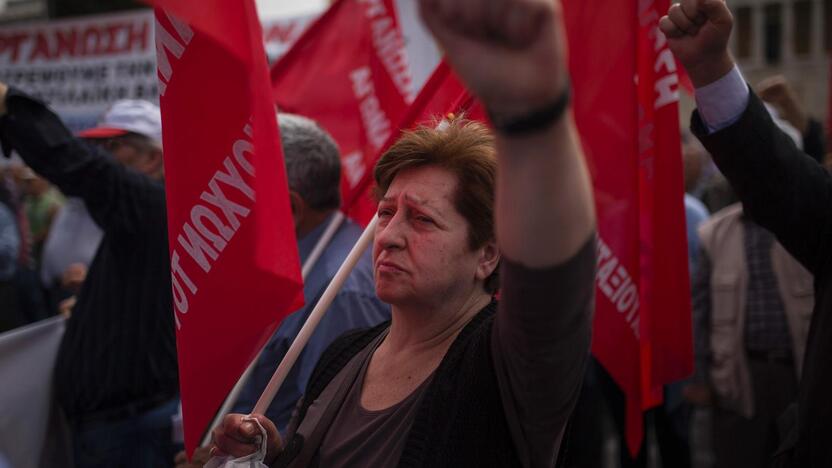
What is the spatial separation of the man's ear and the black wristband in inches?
28.9

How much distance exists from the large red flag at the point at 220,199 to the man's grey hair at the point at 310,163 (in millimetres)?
947

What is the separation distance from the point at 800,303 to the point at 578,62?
157 centimetres

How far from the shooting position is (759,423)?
3.99m

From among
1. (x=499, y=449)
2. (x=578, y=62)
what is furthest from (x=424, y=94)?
(x=499, y=449)

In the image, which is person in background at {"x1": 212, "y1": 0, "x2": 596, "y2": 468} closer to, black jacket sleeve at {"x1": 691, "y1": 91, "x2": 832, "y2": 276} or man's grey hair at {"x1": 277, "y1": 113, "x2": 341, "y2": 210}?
black jacket sleeve at {"x1": 691, "y1": 91, "x2": 832, "y2": 276}

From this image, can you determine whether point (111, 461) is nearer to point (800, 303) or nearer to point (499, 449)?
point (499, 449)

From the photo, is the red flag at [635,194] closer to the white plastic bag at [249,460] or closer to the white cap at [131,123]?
the white plastic bag at [249,460]

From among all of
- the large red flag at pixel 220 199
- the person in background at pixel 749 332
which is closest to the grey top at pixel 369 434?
the large red flag at pixel 220 199

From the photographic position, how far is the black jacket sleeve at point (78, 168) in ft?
9.45

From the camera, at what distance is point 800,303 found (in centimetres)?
373

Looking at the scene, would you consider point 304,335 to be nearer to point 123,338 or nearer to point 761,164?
point 761,164

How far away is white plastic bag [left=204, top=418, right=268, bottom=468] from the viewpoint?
1.86 m

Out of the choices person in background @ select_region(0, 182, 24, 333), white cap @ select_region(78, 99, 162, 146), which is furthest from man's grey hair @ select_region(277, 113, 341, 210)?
person in background @ select_region(0, 182, 24, 333)

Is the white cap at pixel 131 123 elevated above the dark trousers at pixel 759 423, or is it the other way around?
the white cap at pixel 131 123
